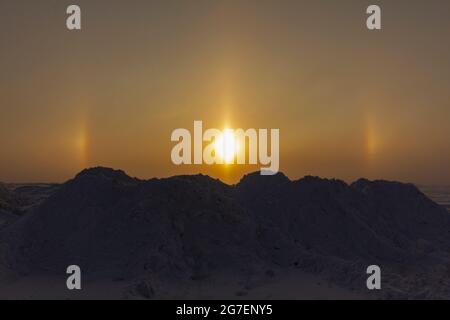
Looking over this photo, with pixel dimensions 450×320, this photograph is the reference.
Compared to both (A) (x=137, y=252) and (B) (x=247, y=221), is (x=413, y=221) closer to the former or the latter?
(B) (x=247, y=221)

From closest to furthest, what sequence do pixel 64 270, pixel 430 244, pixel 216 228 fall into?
pixel 64 270 < pixel 216 228 < pixel 430 244

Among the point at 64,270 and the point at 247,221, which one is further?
the point at 247,221

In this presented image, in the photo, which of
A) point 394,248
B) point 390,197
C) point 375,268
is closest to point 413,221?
point 390,197

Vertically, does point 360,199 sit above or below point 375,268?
above

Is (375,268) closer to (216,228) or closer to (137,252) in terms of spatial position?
(216,228)
